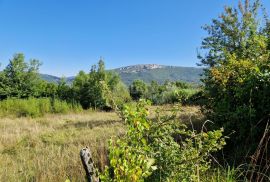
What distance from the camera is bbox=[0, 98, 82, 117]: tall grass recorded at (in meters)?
19.4

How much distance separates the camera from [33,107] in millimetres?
19625

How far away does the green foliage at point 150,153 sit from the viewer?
A: 2.07 metres

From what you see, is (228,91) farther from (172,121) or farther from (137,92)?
(137,92)

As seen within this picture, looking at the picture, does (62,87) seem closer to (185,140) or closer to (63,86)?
(63,86)

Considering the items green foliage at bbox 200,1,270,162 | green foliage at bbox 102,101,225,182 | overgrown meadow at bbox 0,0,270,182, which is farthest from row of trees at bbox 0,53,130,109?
green foliage at bbox 102,101,225,182

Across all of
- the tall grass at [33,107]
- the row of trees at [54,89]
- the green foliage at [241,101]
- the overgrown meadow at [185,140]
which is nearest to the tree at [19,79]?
the row of trees at [54,89]

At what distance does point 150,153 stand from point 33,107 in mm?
18292

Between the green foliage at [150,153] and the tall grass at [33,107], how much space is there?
17.5 metres

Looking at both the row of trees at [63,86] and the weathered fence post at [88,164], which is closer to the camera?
the weathered fence post at [88,164]

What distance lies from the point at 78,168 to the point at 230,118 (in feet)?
8.25

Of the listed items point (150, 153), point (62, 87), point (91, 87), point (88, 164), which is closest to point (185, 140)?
point (150, 153)

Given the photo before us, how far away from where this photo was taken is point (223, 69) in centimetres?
598

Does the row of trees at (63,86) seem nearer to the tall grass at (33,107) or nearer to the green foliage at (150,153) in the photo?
the tall grass at (33,107)

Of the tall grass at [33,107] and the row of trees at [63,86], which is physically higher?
the row of trees at [63,86]
